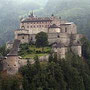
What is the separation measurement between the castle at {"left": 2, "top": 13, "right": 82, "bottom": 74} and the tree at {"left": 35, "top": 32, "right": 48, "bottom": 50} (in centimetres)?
199

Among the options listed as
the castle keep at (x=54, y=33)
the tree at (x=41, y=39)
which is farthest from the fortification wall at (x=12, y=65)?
the tree at (x=41, y=39)

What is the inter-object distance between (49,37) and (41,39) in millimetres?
3116

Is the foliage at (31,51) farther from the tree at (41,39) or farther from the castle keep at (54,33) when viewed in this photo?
the castle keep at (54,33)

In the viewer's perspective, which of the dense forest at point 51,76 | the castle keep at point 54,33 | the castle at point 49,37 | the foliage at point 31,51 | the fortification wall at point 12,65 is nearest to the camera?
the dense forest at point 51,76

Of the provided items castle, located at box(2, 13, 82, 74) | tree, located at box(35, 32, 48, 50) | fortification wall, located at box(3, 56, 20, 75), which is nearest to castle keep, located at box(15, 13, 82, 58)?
castle, located at box(2, 13, 82, 74)

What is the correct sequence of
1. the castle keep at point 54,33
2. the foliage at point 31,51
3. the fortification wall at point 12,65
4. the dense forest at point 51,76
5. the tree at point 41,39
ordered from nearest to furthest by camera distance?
the dense forest at point 51,76 < the fortification wall at point 12,65 < the foliage at point 31,51 < the tree at point 41,39 < the castle keep at point 54,33

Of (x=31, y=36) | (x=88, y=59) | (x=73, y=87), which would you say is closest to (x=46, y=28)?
(x=31, y=36)

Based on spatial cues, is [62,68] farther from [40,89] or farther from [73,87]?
[40,89]

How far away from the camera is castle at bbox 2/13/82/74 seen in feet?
235

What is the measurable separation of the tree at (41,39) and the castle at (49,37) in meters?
1.99

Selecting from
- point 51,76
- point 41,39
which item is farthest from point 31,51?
point 51,76

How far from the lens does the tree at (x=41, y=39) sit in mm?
85062

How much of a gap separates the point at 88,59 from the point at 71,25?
10516 millimetres

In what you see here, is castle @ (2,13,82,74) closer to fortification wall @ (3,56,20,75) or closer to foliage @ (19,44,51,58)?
fortification wall @ (3,56,20,75)
